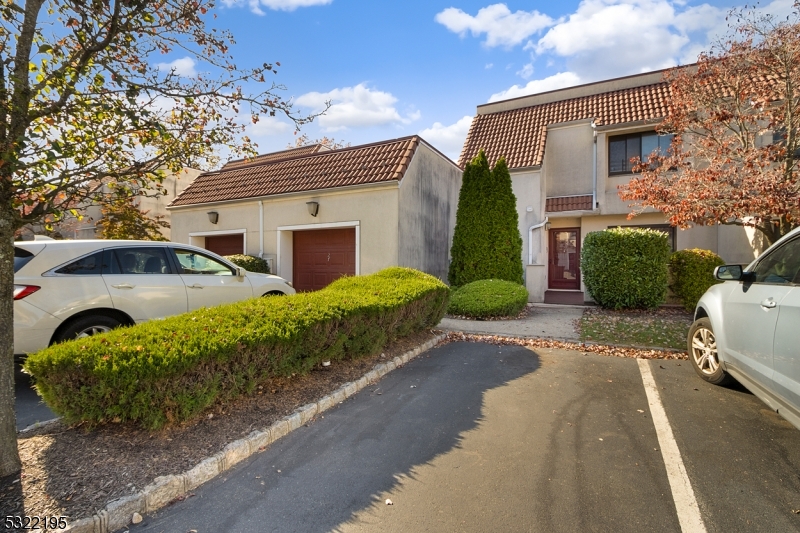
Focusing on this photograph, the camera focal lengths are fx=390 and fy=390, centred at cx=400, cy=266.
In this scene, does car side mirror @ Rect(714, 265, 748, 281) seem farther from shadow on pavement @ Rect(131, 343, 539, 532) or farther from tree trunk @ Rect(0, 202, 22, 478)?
tree trunk @ Rect(0, 202, 22, 478)

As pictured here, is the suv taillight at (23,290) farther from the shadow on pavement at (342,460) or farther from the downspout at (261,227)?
the downspout at (261,227)

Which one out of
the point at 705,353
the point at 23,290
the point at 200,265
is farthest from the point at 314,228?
the point at 705,353

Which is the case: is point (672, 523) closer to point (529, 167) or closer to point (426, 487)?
point (426, 487)

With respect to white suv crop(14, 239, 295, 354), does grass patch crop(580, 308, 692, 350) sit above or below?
below

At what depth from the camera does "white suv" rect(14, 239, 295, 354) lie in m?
4.47

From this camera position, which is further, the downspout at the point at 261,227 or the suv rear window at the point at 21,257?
the downspout at the point at 261,227

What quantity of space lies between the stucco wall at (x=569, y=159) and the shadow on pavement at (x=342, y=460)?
1062 centimetres

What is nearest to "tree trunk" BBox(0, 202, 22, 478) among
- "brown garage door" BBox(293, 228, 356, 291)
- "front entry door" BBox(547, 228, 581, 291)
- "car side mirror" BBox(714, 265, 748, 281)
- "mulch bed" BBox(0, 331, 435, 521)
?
"mulch bed" BBox(0, 331, 435, 521)

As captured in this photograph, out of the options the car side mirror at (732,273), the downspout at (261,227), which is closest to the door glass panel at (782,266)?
the car side mirror at (732,273)

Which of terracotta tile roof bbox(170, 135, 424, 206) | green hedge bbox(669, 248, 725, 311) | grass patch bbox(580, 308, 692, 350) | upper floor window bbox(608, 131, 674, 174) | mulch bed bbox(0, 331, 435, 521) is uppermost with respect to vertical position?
upper floor window bbox(608, 131, 674, 174)

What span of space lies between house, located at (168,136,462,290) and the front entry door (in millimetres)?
3925

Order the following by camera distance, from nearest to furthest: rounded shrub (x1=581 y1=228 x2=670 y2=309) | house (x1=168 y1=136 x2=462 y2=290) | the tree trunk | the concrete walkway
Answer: the tree trunk, the concrete walkway, rounded shrub (x1=581 y1=228 x2=670 y2=309), house (x1=168 y1=136 x2=462 y2=290)

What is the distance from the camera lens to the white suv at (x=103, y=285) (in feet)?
14.7

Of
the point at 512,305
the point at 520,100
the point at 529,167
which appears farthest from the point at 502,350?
the point at 520,100
